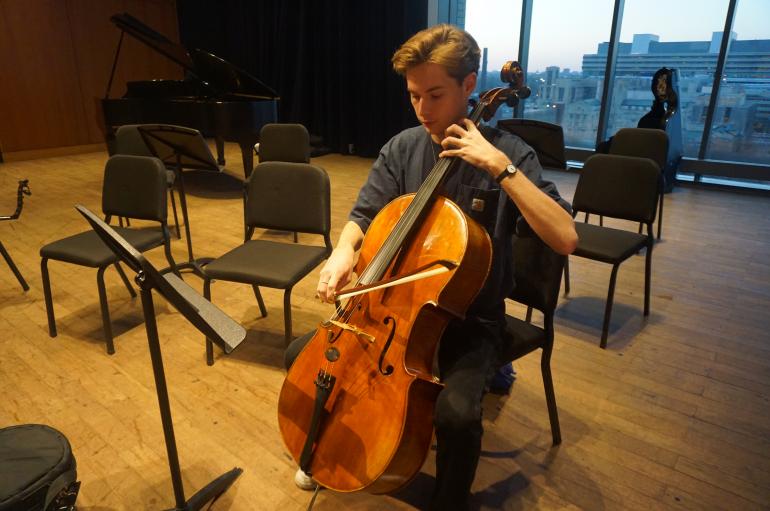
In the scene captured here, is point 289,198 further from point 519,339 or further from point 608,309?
point 608,309

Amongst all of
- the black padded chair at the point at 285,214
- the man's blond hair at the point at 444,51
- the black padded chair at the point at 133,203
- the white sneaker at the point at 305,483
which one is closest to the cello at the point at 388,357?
the man's blond hair at the point at 444,51

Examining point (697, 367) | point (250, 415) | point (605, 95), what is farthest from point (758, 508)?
point (605, 95)

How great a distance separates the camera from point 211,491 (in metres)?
1.55

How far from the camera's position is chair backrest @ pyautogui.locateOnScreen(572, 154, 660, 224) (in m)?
2.46

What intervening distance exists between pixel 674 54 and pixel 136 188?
5714 millimetres

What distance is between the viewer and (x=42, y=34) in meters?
6.64

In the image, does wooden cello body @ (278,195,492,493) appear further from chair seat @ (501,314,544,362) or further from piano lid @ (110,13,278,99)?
piano lid @ (110,13,278,99)

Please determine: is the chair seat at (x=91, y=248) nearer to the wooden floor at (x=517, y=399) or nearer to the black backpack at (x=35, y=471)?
the wooden floor at (x=517, y=399)

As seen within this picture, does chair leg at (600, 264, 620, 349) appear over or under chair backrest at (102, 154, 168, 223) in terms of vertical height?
under

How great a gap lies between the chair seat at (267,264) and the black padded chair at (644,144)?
2.44 meters

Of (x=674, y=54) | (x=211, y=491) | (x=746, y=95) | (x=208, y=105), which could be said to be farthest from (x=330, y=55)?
(x=211, y=491)

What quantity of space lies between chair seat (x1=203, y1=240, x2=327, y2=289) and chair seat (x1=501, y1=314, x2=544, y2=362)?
0.90m

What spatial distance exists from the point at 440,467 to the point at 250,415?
897mm

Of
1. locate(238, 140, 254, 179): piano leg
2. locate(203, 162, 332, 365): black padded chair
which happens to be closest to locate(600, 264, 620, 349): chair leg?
locate(203, 162, 332, 365): black padded chair
